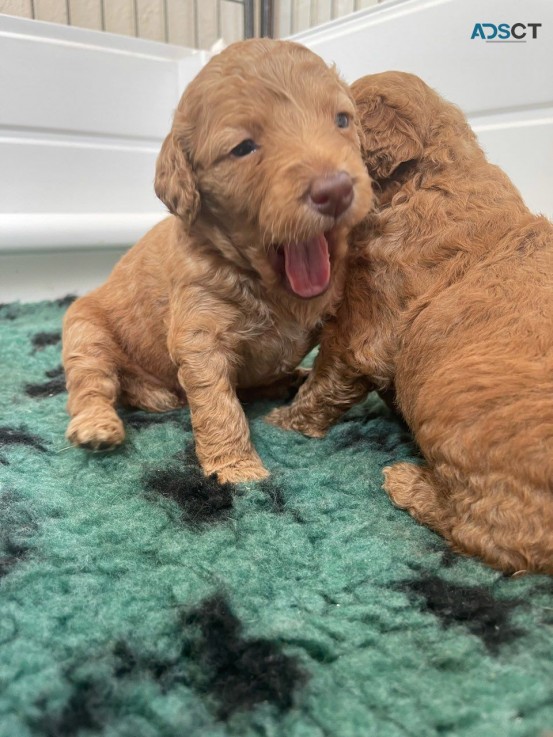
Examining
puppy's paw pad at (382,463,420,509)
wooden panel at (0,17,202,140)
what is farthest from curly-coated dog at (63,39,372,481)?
wooden panel at (0,17,202,140)

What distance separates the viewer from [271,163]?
1.62m

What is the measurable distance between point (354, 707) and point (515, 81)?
2844 mm

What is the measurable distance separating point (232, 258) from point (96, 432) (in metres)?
0.69

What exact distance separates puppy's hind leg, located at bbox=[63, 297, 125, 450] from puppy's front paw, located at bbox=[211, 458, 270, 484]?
0.39 m

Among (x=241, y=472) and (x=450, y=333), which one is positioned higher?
(x=450, y=333)

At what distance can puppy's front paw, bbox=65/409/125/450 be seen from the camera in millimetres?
1988

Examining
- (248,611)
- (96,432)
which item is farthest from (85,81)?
(248,611)

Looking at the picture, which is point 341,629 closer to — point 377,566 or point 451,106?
point 377,566

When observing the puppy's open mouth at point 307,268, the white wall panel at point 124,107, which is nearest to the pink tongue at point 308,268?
the puppy's open mouth at point 307,268

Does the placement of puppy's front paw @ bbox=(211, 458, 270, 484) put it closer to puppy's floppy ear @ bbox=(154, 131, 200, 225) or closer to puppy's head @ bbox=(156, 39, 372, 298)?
puppy's head @ bbox=(156, 39, 372, 298)

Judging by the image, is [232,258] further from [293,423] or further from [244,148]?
[293,423]

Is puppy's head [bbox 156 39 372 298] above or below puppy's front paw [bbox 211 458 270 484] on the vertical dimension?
above

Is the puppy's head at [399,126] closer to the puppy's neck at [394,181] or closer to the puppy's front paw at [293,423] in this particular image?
the puppy's neck at [394,181]

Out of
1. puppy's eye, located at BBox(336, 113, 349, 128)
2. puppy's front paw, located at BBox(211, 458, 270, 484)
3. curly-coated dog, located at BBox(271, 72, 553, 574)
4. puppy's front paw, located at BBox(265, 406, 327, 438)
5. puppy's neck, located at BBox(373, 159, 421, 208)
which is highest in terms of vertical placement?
puppy's eye, located at BBox(336, 113, 349, 128)
